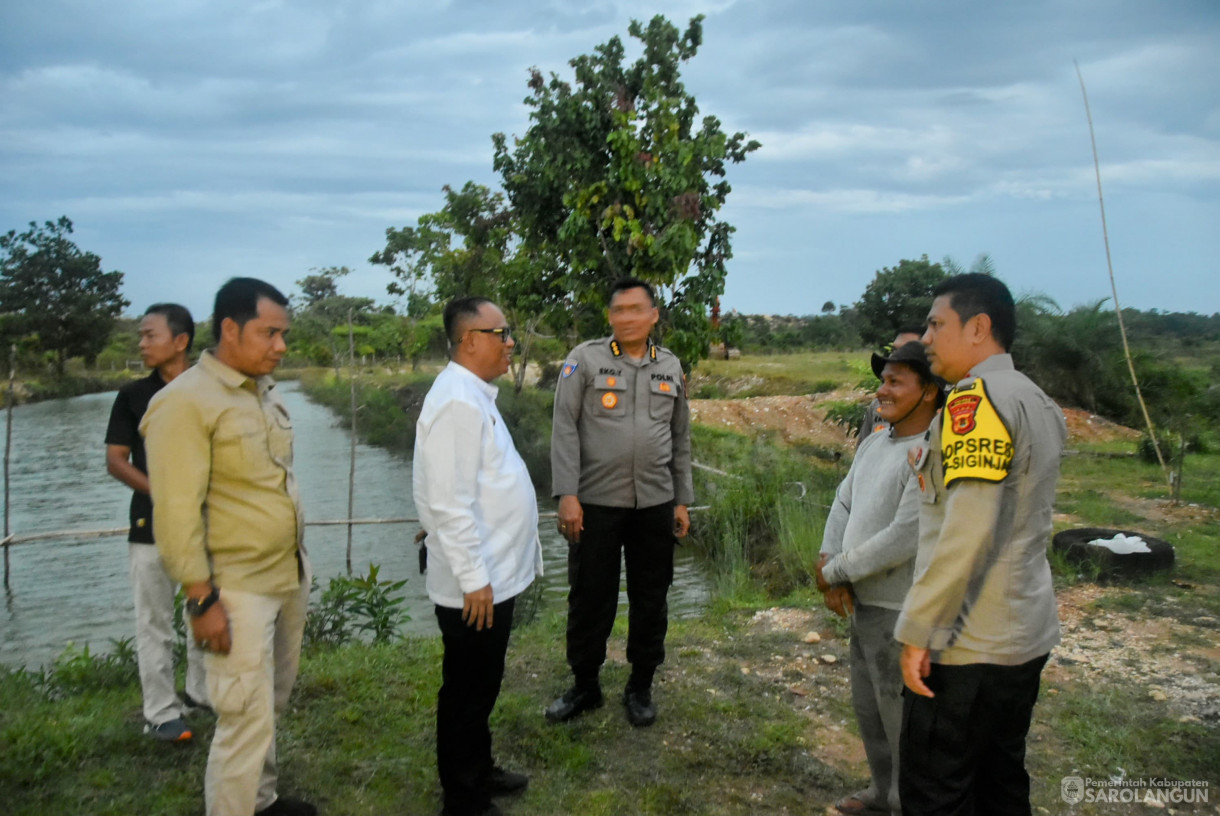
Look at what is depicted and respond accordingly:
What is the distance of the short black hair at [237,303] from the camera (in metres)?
2.50

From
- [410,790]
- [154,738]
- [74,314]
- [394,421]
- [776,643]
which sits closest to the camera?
[410,790]

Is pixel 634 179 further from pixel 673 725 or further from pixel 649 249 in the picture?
pixel 673 725

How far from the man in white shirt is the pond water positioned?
340 cm

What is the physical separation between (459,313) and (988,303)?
62.6 inches

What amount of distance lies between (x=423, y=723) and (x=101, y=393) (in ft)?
93.9

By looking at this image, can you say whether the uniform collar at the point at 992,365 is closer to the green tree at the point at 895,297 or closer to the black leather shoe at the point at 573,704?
the black leather shoe at the point at 573,704

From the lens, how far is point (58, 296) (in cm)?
2666

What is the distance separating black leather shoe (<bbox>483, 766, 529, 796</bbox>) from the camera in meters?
3.00

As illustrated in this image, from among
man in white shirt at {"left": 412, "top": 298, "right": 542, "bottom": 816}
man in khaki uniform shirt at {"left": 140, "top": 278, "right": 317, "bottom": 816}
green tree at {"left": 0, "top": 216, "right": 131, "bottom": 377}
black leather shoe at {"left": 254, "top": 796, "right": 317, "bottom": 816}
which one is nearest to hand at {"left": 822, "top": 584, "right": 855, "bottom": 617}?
man in white shirt at {"left": 412, "top": 298, "right": 542, "bottom": 816}

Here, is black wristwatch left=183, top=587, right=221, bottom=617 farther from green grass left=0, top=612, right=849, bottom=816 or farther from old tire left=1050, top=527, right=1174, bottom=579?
old tire left=1050, top=527, right=1174, bottom=579

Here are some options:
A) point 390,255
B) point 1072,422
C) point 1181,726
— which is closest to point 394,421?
point 390,255

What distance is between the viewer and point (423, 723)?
358 centimetres

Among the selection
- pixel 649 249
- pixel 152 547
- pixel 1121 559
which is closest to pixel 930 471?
pixel 152 547

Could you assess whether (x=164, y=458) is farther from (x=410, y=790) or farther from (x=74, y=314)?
(x=74, y=314)
